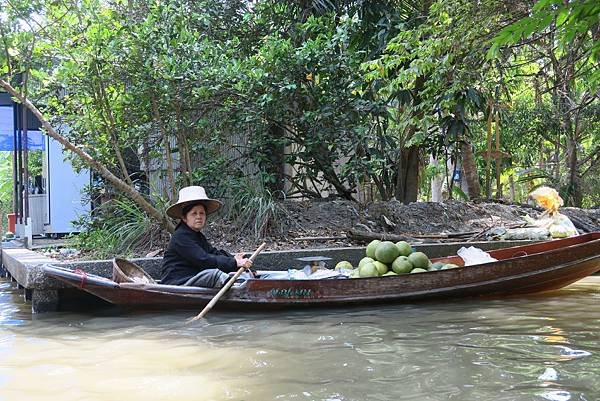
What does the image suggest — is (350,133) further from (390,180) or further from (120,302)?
(120,302)

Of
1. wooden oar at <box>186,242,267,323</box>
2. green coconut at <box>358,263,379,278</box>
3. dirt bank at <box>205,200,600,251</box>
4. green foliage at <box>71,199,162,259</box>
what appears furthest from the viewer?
dirt bank at <box>205,200,600,251</box>

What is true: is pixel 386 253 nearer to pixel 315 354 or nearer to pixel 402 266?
pixel 402 266

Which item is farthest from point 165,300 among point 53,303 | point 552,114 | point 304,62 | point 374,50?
point 552,114

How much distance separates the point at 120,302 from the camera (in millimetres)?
6312

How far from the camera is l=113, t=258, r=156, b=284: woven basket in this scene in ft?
20.7

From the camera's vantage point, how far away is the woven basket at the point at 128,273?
20.7 ft

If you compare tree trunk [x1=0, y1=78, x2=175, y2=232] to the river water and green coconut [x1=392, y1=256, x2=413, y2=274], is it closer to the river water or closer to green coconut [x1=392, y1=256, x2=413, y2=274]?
the river water

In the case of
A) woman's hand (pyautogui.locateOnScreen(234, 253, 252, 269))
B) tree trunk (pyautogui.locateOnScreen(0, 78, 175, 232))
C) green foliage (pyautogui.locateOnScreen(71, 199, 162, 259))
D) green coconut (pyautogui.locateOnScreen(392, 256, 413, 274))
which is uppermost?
tree trunk (pyautogui.locateOnScreen(0, 78, 175, 232))

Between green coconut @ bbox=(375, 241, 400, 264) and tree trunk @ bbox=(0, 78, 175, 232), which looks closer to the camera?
green coconut @ bbox=(375, 241, 400, 264)

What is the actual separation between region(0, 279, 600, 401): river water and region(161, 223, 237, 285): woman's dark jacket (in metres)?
0.46

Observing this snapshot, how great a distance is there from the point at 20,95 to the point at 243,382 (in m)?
5.31

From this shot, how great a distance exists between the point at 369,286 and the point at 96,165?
160 inches

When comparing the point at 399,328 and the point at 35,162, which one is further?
the point at 35,162

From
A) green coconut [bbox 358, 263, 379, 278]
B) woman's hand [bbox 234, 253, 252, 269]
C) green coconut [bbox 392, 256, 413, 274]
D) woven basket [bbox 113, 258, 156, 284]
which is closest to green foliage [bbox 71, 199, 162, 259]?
woven basket [bbox 113, 258, 156, 284]
